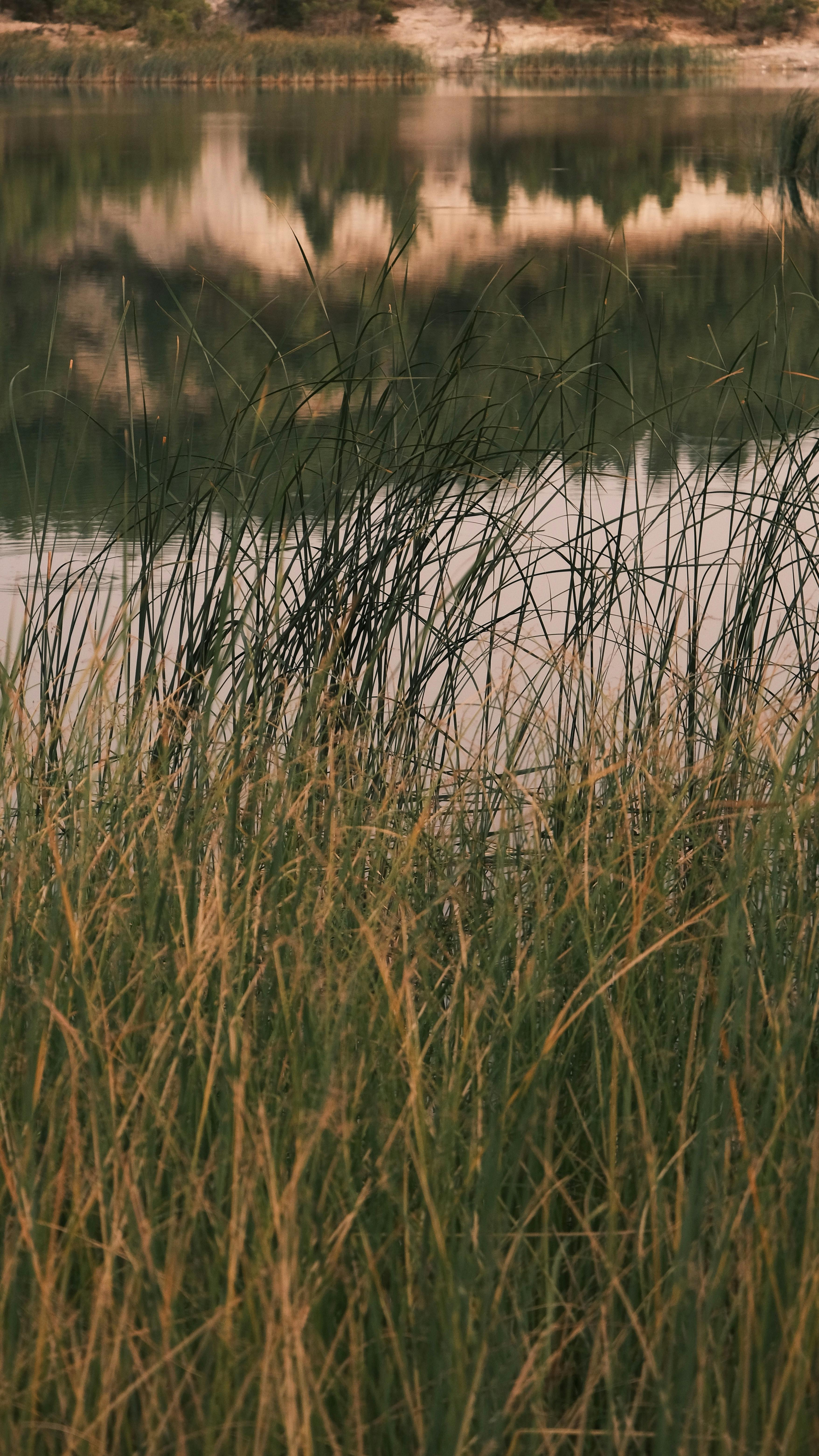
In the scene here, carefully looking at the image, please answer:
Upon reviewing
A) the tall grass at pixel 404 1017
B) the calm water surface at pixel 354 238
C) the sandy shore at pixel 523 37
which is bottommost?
the tall grass at pixel 404 1017

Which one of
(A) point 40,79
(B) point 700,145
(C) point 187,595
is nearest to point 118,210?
(B) point 700,145

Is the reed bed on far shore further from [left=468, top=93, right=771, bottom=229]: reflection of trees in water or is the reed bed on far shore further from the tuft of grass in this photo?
[left=468, top=93, right=771, bottom=229]: reflection of trees in water

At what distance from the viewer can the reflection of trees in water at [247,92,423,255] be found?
13.1 meters

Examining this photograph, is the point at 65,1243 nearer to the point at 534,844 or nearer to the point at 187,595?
the point at 534,844

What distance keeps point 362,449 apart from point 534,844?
220 centimetres

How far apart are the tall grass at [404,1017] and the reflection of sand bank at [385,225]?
308 inches

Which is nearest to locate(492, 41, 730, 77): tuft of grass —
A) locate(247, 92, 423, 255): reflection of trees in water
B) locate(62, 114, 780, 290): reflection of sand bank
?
locate(247, 92, 423, 255): reflection of trees in water

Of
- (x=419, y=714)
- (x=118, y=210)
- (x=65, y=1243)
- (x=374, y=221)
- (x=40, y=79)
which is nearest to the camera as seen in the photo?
(x=65, y=1243)

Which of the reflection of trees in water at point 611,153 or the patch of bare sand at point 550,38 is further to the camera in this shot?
the patch of bare sand at point 550,38

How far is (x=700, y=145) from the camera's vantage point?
57.1 ft

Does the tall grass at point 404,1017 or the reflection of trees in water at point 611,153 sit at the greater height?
the reflection of trees in water at point 611,153

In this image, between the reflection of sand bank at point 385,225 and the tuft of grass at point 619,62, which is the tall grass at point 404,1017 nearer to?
the reflection of sand bank at point 385,225

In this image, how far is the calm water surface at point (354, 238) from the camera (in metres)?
6.12

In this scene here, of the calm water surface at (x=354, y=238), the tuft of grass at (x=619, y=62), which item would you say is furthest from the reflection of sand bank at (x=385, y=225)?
the tuft of grass at (x=619, y=62)
